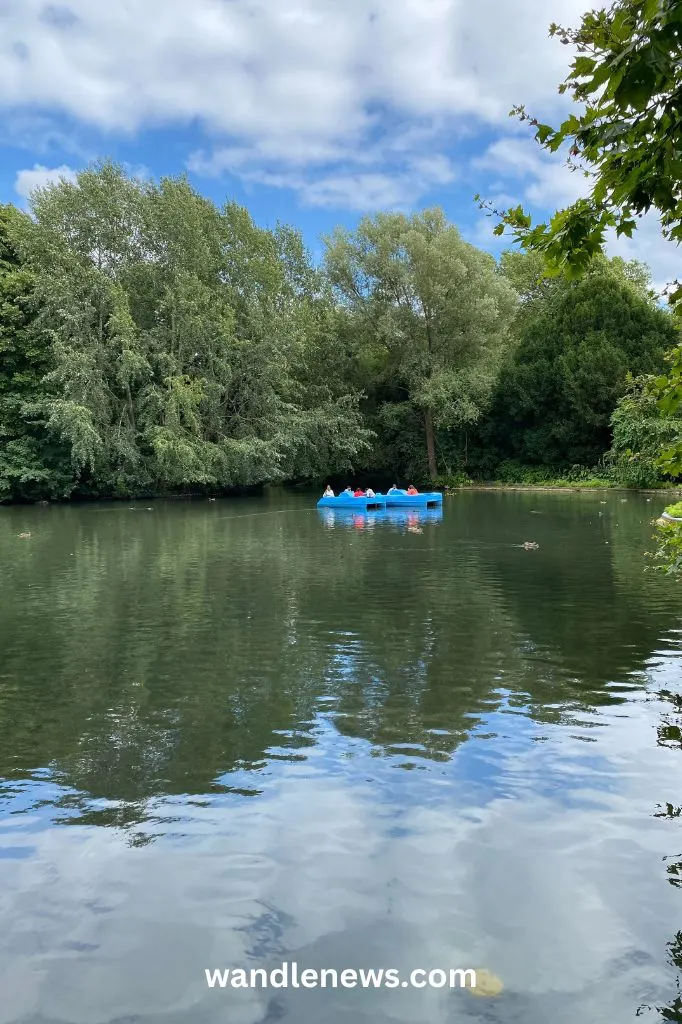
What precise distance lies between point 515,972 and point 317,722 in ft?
13.6

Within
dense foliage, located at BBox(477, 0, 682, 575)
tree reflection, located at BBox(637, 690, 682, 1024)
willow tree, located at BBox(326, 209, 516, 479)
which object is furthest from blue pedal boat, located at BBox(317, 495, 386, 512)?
dense foliage, located at BBox(477, 0, 682, 575)

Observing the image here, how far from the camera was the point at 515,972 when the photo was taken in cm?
418

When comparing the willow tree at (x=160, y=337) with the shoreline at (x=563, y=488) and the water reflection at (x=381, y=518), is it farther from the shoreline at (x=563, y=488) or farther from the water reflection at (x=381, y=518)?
the water reflection at (x=381, y=518)

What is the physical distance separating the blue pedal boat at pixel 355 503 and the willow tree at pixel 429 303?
47.3 feet

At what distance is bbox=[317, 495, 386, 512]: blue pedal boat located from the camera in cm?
3488

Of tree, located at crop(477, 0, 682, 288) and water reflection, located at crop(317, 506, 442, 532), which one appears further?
water reflection, located at crop(317, 506, 442, 532)

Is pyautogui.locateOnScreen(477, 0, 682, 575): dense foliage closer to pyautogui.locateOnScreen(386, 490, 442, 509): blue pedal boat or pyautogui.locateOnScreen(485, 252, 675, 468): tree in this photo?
pyautogui.locateOnScreen(386, 490, 442, 509): blue pedal boat

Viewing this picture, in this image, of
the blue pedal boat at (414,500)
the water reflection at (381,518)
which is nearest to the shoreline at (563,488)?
A: the blue pedal boat at (414,500)

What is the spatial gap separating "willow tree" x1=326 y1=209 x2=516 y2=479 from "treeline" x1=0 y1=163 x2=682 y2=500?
0.43 feet

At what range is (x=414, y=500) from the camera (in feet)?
116

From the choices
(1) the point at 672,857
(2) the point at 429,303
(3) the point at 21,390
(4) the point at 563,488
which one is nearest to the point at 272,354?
(2) the point at 429,303

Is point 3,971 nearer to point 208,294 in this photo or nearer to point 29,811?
point 29,811

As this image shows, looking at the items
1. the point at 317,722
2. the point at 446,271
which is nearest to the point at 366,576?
the point at 317,722

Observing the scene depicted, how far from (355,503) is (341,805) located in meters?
29.0
